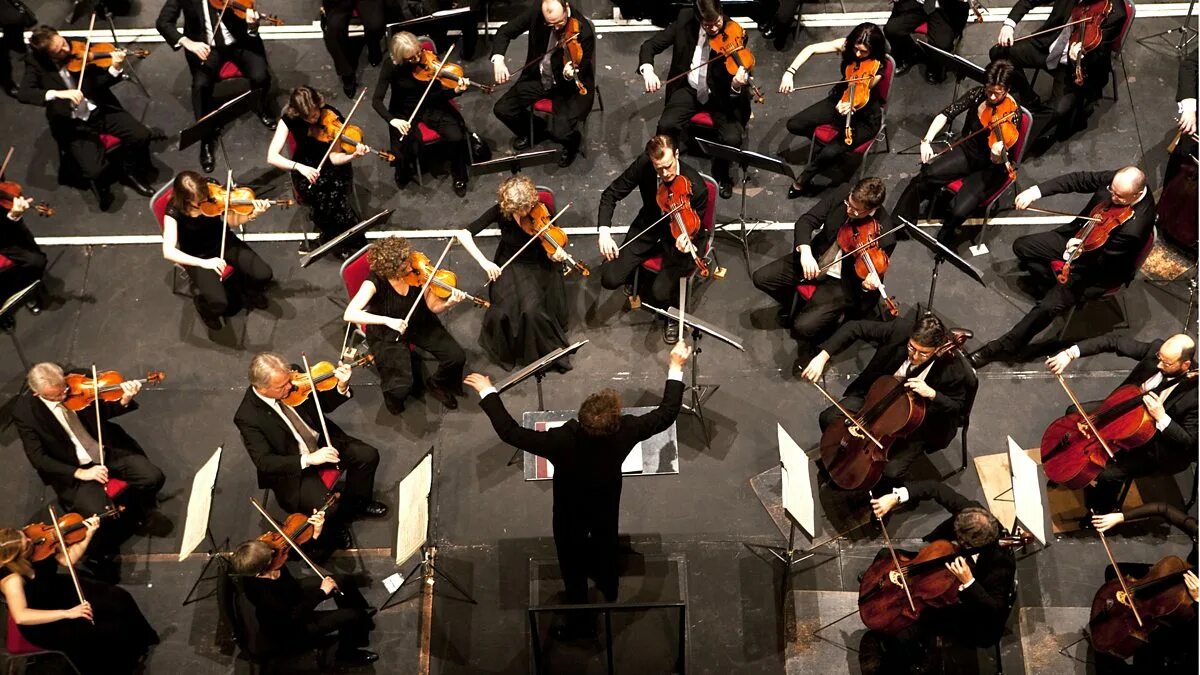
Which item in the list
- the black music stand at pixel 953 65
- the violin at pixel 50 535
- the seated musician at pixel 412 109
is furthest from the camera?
the seated musician at pixel 412 109

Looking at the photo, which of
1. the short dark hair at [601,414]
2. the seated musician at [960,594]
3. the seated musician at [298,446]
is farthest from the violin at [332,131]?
the seated musician at [960,594]

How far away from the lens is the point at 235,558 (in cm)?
495

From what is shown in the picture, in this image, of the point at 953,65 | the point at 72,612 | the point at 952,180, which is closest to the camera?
the point at 72,612

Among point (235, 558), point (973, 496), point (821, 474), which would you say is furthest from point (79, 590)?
point (973, 496)

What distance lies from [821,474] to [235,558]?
10.2ft

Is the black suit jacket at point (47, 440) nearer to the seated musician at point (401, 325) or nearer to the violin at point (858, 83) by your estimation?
the seated musician at point (401, 325)

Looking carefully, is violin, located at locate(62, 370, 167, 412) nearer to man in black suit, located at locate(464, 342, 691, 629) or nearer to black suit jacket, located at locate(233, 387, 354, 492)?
black suit jacket, located at locate(233, 387, 354, 492)

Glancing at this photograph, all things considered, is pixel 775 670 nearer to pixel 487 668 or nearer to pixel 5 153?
pixel 487 668

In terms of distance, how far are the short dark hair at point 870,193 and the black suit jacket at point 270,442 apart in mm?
3018

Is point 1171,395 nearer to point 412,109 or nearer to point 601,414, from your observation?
point 601,414

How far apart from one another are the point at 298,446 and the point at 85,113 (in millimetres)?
3045

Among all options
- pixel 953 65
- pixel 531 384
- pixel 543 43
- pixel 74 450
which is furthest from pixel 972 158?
pixel 74 450

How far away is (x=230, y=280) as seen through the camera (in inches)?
270

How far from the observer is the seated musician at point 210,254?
636 centimetres
